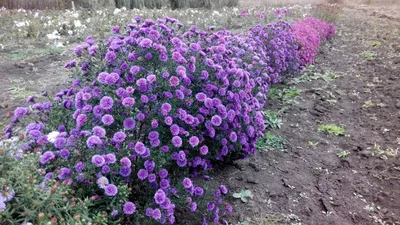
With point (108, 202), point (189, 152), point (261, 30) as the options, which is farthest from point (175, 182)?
point (261, 30)

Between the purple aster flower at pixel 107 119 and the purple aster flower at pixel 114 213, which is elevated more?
the purple aster flower at pixel 107 119

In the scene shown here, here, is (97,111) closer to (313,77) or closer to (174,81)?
(174,81)

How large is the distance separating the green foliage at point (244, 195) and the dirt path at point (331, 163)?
0.04 metres

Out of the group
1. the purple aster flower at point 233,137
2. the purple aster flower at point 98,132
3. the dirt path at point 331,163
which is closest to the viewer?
the purple aster flower at point 98,132

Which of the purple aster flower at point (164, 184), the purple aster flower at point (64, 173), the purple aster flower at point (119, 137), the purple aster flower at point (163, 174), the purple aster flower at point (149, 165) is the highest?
the purple aster flower at point (119, 137)

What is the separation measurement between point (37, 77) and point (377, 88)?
5.42 m

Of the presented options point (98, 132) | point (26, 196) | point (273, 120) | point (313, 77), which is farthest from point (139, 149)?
point (313, 77)

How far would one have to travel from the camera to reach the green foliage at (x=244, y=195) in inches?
116

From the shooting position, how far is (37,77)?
5.18 m

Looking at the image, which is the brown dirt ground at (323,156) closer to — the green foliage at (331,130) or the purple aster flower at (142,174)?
the green foliage at (331,130)

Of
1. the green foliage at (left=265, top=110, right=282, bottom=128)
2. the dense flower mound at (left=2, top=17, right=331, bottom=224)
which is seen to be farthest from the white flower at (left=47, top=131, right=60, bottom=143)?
the green foliage at (left=265, top=110, right=282, bottom=128)

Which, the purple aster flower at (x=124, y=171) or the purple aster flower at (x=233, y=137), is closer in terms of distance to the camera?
the purple aster flower at (x=124, y=171)

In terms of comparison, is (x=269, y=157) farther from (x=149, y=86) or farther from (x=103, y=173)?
(x=103, y=173)

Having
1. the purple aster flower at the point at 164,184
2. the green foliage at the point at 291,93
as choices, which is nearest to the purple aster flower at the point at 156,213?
the purple aster flower at the point at 164,184
